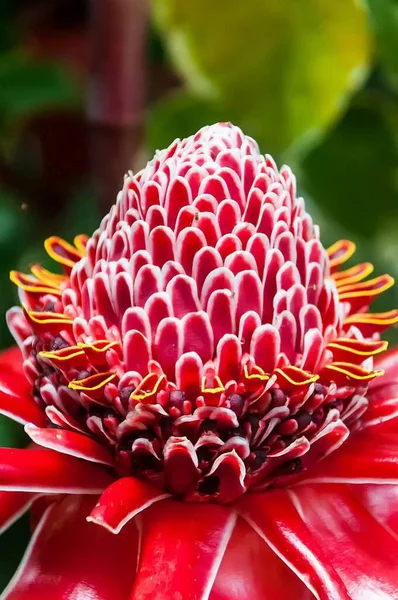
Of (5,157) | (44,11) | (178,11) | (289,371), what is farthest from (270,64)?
(289,371)

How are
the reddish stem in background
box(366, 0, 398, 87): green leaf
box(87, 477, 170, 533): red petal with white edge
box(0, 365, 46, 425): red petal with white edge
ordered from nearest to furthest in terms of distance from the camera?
box(87, 477, 170, 533): red petal with white edge → box(0, 365, 46, 425): red petal with white edge → box(366, 0, 398, 87): green leaf → the reddish stem in background

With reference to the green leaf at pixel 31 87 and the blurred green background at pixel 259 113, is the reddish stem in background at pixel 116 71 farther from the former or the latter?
the green leaf at pixel 31 87

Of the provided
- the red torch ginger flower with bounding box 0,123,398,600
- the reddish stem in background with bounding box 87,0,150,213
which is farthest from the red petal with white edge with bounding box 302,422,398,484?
the reddish stem in background with bounding box 87,0,150,213

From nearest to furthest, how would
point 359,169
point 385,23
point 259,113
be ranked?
point 385,23 < point 259,113 < point 359,169

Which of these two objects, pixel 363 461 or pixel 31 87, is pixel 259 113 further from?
pixel 363 461

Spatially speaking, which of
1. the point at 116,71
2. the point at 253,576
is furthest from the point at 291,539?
the point at 116,71

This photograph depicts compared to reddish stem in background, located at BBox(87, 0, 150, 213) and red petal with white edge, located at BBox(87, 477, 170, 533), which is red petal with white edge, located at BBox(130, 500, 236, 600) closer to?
red petal with white edge, located at BBox(87, 477, 170, 533)

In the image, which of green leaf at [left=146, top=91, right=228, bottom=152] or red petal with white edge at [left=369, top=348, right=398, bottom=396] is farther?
green leaf at [left=146, top=91, right=228, bottom=152]
